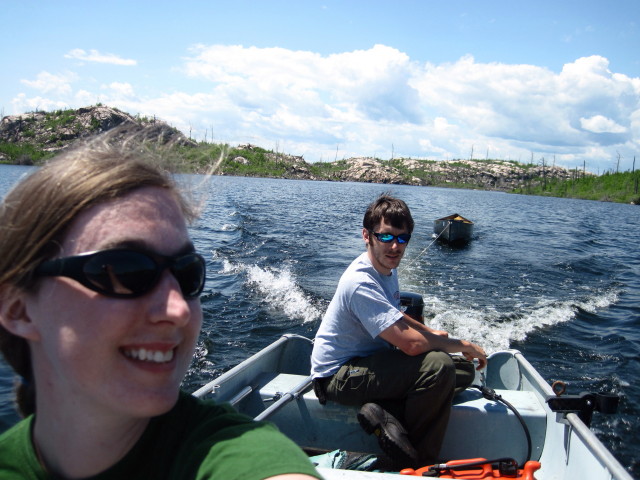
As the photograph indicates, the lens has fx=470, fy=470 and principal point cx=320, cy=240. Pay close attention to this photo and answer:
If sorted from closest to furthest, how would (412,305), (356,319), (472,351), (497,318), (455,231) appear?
(356,319) → (472,351) → (412,305) → (497,318) → (455,231)

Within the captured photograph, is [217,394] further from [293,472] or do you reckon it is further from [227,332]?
[227,332]

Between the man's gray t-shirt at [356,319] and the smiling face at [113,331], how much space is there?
7.98 ft

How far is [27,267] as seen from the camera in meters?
1.10

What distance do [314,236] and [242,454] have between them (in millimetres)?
18252

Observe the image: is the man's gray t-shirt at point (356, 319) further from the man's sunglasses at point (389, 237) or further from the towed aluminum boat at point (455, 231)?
the towed aluminum boat at point (455, 231)

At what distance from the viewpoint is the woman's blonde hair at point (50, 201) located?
112cm

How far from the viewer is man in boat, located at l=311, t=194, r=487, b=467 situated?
341 centimetres

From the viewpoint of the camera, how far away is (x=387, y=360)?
11.7ft

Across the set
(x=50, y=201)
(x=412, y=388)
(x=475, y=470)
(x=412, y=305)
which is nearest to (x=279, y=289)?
(x=412, y=305)

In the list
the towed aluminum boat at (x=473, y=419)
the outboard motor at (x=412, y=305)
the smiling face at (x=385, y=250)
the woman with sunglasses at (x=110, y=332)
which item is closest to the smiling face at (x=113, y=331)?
the woman with sunglasses at (x=110, y=332)

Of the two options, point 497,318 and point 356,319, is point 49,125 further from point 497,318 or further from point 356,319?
point 356,319

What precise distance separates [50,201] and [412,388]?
2.93 metres

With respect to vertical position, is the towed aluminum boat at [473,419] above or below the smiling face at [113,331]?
below

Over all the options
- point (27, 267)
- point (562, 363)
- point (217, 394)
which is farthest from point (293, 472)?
point (562, 363)
